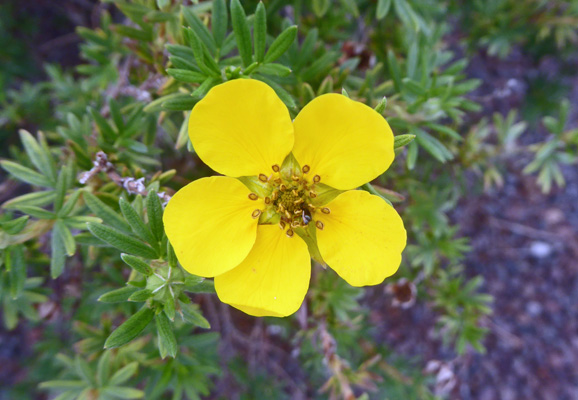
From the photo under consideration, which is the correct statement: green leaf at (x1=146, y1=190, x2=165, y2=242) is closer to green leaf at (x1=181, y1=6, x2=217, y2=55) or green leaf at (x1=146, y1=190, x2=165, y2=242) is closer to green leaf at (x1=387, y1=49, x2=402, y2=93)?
green leaf at (x1=181, y1=6, x2=217, y2=55)

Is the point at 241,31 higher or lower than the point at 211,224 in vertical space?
higher

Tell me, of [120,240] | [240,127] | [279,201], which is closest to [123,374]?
[120,240]

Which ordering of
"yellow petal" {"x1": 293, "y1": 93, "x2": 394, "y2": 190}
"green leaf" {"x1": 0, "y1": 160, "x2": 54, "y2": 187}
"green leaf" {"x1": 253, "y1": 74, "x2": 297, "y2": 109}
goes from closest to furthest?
"yellow petal" {"x1": 293, "y1": 93, "x2": 394, "y2": 190}, "green leaf" {"x1": 253, "y1": 74, "x2": 297, "y2": 109}, "green leaf" {"x1": 0, "y1": 160, "x2": 54, "y2": 187}

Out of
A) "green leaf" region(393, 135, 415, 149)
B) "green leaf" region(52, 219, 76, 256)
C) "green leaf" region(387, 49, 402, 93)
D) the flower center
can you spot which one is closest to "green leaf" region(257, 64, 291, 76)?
the flower center

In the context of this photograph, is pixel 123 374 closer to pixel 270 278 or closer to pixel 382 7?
pixel 270 278

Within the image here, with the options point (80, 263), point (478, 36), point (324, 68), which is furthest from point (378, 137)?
point (478, 36)

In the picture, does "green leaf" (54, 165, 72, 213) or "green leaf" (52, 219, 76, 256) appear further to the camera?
"green leaf" (54, 165, 72, 213)
